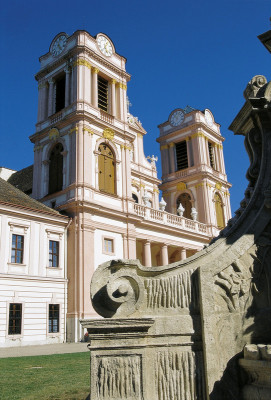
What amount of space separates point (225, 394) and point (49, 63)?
30.8m

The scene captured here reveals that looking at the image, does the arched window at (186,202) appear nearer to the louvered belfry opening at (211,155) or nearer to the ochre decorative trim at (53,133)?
the louvered belfry opening at (211,155)

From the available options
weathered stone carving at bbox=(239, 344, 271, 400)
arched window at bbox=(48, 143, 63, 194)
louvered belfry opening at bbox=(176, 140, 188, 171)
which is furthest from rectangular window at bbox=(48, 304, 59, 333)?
louvered belfry opening at bbox=(176, 140, 188, 171)

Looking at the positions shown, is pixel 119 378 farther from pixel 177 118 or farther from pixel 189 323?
pixel 177 118

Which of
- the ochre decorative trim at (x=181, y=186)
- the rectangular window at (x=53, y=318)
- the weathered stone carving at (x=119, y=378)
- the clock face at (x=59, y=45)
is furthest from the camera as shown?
the ochre decorative trim at (x=181, y=186)

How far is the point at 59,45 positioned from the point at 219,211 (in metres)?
21.7

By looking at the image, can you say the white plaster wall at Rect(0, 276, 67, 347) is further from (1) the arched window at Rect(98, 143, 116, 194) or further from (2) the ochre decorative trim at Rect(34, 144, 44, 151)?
(2) the ochre decorative trim at Rect(34, 144, 44, 151)

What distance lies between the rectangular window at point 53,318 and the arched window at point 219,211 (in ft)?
66.3

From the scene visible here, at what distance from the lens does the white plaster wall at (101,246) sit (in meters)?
24.8

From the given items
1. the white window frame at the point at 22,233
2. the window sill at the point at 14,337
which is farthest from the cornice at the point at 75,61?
the window sill at the point at 14,337

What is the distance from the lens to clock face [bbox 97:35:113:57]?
98.6 feet

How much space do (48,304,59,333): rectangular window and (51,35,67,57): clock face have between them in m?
19.2

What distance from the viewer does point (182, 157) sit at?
4216 cm

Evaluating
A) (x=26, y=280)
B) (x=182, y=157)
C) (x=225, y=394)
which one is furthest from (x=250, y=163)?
(x=182, y=157)

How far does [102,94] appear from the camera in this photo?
30.0 metres
